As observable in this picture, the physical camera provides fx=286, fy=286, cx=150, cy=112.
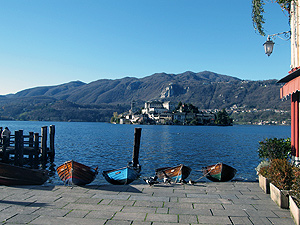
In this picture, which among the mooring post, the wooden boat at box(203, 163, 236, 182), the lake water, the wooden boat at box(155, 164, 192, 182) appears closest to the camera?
the wooden boat at box(155, 164, 192, 182)

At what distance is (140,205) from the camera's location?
8836 mm

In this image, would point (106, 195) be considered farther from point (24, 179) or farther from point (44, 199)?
point (24, 179)

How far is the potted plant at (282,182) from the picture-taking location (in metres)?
8.27

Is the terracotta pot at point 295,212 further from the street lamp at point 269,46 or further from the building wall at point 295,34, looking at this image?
the street lamp at point 269,46

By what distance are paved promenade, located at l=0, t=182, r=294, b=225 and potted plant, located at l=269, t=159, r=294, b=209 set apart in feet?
0.84

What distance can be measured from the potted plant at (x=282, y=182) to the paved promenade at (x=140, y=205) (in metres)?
0.25

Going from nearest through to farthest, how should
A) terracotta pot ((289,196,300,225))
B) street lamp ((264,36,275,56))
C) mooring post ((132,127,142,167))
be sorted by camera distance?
terracotta pot ((289,196,300,225)), street lamp ((264,36,275,56)), mooring post ((132,127,142,167))

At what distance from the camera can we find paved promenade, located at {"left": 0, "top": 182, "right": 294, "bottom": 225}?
7.52 meters

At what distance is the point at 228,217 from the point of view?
7.75 metres

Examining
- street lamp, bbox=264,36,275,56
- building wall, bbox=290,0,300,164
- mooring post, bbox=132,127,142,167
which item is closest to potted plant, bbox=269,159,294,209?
building wall, bbox=290,0,300,164

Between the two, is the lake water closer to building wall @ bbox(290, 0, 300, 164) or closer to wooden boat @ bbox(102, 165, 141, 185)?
wooden boat @ bbox(102, 165, 141, 185)

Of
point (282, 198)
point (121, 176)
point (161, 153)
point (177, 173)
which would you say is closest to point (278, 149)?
point (282, 198)

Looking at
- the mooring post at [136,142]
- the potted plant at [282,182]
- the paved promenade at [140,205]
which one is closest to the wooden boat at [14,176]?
the paved promenade at [140,205]

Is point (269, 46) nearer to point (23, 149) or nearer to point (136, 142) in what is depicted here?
point (136, 142)
